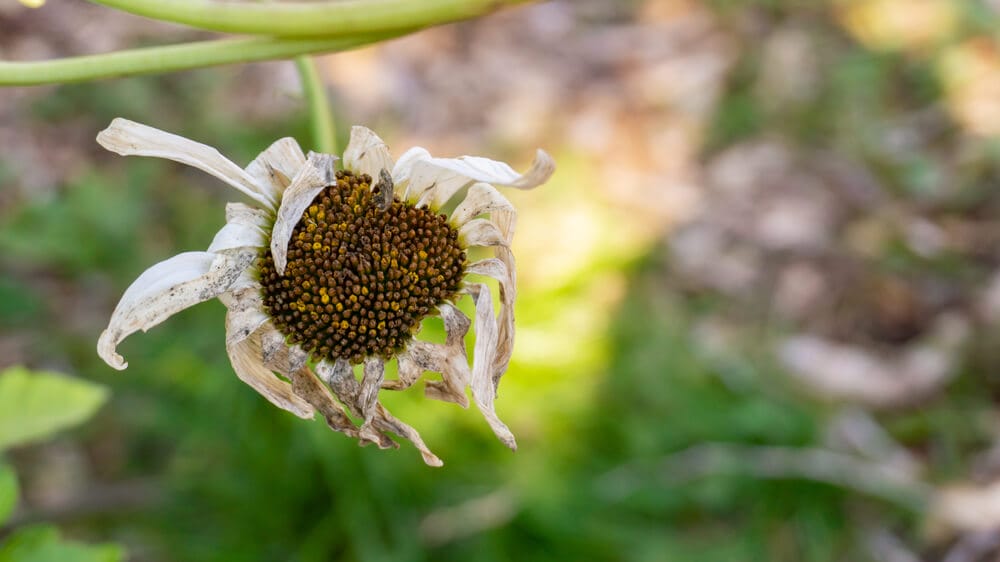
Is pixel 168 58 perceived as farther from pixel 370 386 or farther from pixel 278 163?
pixel 370 386

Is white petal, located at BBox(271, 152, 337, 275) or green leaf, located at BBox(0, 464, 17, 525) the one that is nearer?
white petal, located at BBox(271, 152, 337, 275)

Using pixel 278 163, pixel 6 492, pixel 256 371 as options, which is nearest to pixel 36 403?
pixel 6 492

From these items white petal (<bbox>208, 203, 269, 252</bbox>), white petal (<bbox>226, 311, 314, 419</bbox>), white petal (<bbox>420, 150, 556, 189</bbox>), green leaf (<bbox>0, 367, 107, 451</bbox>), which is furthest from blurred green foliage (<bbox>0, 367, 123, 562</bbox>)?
white petal (<bbox>420, 150, 556, 189</bbox>)

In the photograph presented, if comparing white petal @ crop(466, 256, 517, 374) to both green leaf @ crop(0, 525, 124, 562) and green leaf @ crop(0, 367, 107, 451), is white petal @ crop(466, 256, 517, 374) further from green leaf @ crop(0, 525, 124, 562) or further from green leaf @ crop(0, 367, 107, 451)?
green leaf @ crop(0, 367, 107, 451)

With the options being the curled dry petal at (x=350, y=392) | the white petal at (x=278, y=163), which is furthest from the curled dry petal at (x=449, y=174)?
the curled dry petal at (x=350, y=392)

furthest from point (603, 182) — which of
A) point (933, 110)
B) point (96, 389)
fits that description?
point (96, 389)

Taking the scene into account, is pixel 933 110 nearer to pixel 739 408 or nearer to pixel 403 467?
pixel 739 408

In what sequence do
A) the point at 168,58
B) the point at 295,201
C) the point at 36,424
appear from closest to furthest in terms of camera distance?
the point at 168,58, the point at 295,201, the point at 36,424
